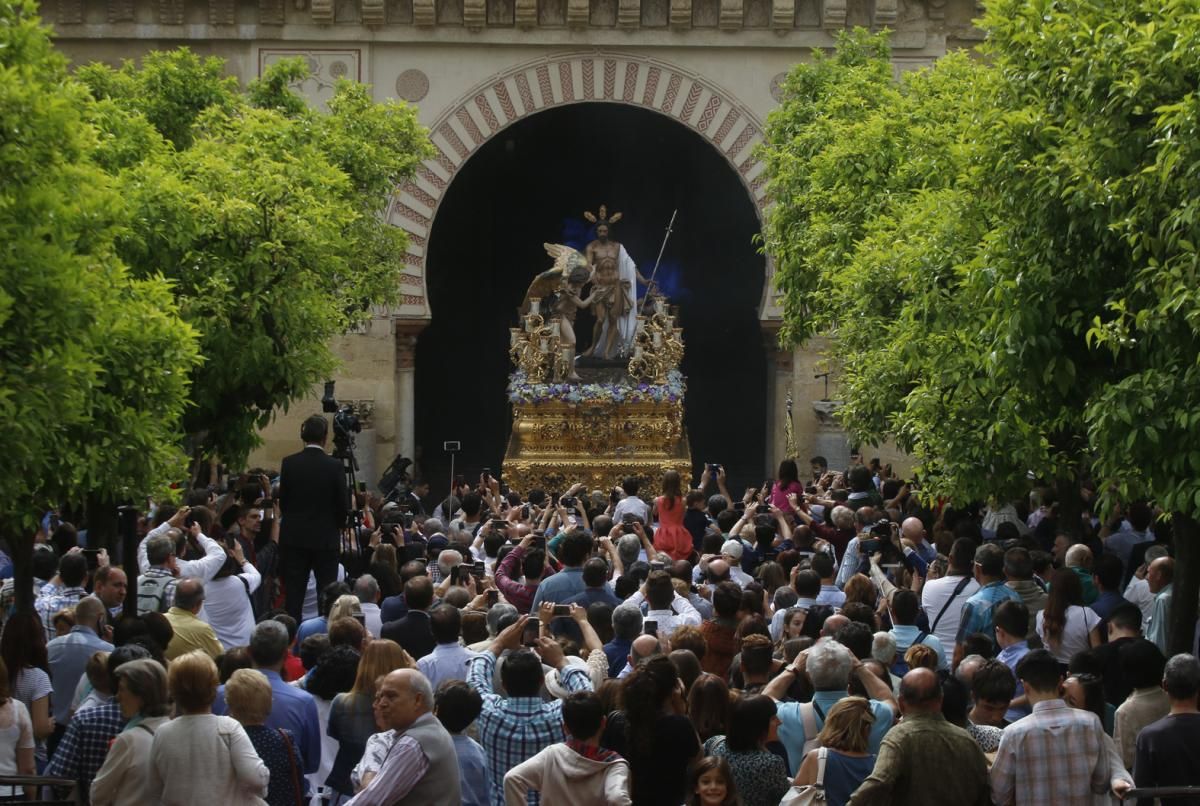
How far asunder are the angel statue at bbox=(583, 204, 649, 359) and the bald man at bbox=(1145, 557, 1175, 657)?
16016 millimetres

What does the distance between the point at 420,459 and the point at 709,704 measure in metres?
22.8

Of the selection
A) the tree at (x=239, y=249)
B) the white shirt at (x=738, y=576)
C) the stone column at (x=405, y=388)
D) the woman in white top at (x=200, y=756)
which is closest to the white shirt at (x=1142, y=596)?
the white shirt at (x=738, y=576)

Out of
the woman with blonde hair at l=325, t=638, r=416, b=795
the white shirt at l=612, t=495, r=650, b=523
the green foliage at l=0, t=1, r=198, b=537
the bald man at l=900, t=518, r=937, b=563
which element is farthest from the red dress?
the woman with blonde hair at l=325, t=638, r=416, b=795

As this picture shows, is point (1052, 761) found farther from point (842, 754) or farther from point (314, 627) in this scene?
point (314, 627)

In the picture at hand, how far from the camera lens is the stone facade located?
27984mm

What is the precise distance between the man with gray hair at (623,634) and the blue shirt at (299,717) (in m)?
1.72

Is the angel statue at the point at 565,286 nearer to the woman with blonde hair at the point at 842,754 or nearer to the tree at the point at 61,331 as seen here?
the tree at the point at 61,331

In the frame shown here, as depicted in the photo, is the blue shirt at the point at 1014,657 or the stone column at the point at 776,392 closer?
the blue shirt at the point at 1014,657

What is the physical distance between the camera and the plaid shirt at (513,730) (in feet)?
28.1

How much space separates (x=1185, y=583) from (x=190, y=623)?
606 centimetres

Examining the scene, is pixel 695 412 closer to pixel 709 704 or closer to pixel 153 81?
pixel 153 81

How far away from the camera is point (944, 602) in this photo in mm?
11820

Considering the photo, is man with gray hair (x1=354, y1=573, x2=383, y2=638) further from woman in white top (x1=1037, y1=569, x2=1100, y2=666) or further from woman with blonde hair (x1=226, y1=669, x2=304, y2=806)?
woman in white top (x1=1037, y1=569, x2=1100, y2=666)

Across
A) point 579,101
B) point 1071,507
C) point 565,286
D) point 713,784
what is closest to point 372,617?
point 713,784
